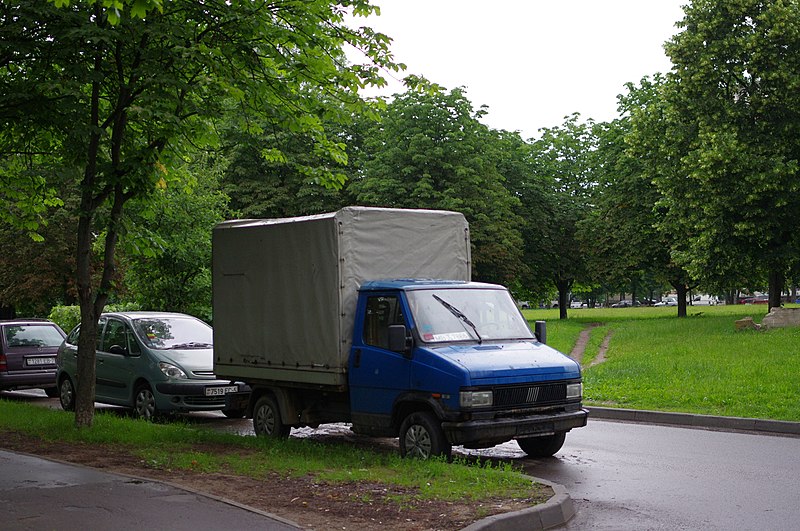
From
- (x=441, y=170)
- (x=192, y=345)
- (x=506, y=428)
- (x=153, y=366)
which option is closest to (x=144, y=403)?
(x=153, y=366)

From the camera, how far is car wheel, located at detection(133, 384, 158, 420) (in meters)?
15.3

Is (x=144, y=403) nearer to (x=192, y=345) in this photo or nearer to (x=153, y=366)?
(x=153, y=366)

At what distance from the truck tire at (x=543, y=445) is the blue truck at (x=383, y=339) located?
0.04 ft

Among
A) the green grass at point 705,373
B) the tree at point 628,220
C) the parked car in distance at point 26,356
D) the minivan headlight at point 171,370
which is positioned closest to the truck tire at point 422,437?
the minivan headlight at point 171,370

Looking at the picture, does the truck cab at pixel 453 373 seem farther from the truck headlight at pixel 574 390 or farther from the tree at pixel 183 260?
the tree at pixel 183 260

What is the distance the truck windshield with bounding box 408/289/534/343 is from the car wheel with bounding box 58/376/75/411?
9.08 m

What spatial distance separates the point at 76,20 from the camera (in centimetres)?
1094

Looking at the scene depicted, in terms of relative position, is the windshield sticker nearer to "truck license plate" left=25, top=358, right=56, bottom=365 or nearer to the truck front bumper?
the truck front bumper

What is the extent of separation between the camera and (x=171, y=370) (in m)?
15.3

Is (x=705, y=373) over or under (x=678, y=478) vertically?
over

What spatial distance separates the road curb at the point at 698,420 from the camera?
13742 mm

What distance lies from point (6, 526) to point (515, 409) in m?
5.40

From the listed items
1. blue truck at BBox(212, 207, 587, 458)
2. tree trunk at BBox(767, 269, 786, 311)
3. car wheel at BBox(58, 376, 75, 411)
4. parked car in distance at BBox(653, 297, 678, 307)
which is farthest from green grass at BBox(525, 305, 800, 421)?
parked car in distance at BBox(653, 297, 678, 307)

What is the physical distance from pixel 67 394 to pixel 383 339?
895cm
